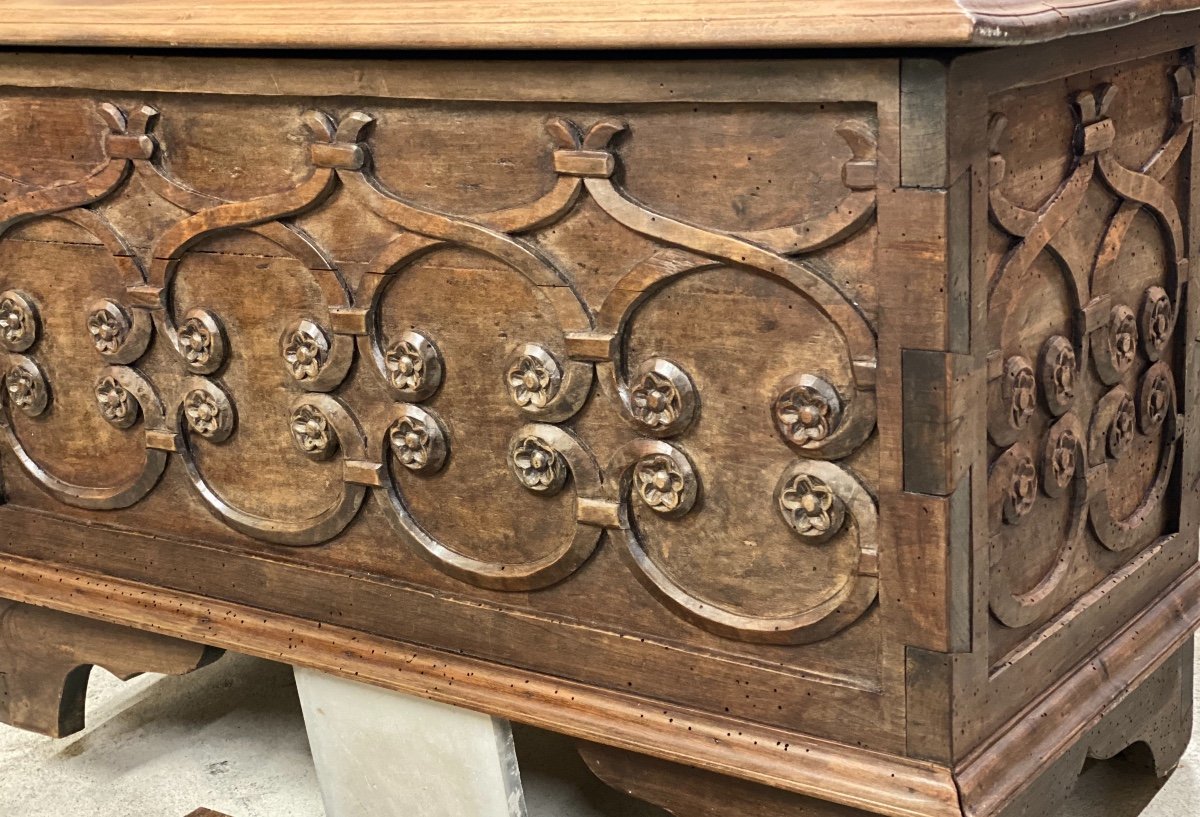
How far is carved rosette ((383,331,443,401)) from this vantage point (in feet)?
7.25

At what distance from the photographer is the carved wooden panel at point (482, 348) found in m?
1.91

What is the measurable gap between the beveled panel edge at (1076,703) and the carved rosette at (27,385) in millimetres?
1533


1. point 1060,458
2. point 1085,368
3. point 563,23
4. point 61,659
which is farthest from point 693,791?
point 61,659

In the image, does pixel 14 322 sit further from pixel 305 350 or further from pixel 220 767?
pixel 220 767

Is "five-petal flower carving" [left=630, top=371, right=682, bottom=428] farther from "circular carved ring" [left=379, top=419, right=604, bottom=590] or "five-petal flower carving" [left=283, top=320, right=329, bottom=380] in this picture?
"five-petal flower carving" [left=283, top=320, right=329, bottom=380]

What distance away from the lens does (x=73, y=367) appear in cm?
261

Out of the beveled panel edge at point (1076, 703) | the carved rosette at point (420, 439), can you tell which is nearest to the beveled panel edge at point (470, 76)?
the carved rosette at point (420, 439)

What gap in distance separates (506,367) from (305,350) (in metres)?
0.33

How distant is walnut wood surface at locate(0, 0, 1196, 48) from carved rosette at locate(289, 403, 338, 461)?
513 millimetres

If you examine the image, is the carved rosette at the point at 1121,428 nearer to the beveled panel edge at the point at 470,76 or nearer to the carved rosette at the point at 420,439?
the beveled panel edge at the point at 470,76

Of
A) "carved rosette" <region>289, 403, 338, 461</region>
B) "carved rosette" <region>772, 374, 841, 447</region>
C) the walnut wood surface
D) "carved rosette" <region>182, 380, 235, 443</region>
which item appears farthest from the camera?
"carved rosette" <region>182, 380, 235, 443</region>

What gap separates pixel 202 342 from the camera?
2.42 metres

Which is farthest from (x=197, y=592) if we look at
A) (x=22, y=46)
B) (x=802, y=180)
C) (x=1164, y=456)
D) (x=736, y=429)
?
(x=1164, y=456)

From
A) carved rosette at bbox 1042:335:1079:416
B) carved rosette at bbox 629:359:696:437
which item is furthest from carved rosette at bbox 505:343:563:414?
carved rosette at bbox 1042:335:1079:416
